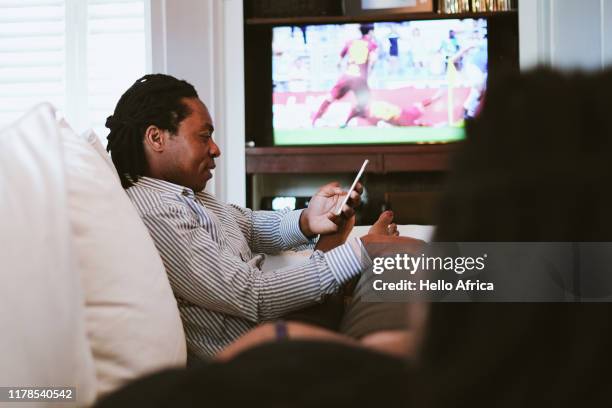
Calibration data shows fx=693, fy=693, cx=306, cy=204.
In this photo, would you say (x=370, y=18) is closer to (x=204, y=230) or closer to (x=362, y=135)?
(x=362, y=135)

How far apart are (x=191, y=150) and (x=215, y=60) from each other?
7.33ft

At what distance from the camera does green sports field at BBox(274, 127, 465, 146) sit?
3795mm

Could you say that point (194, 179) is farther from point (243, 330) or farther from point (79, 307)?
point (79, 307)

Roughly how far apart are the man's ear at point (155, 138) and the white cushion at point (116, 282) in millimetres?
481

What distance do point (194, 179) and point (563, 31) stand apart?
8.25 ft

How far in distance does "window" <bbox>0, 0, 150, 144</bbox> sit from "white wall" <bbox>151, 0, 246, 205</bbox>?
206mm

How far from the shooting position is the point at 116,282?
826 millimetres

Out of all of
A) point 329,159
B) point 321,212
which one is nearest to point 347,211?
point 321,212

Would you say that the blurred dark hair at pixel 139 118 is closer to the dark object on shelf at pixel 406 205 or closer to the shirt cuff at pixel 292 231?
the shirt cuff at pixel 292 231

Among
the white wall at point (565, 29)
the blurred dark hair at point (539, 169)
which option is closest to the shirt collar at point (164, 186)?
the blurred dark hair at point (539, 169)

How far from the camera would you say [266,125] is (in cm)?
405

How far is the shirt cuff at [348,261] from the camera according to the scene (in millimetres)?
1169

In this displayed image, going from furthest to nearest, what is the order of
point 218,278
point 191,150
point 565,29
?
point 565,29
point 191,150
point 218,278

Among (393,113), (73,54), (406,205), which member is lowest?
(406,205)
